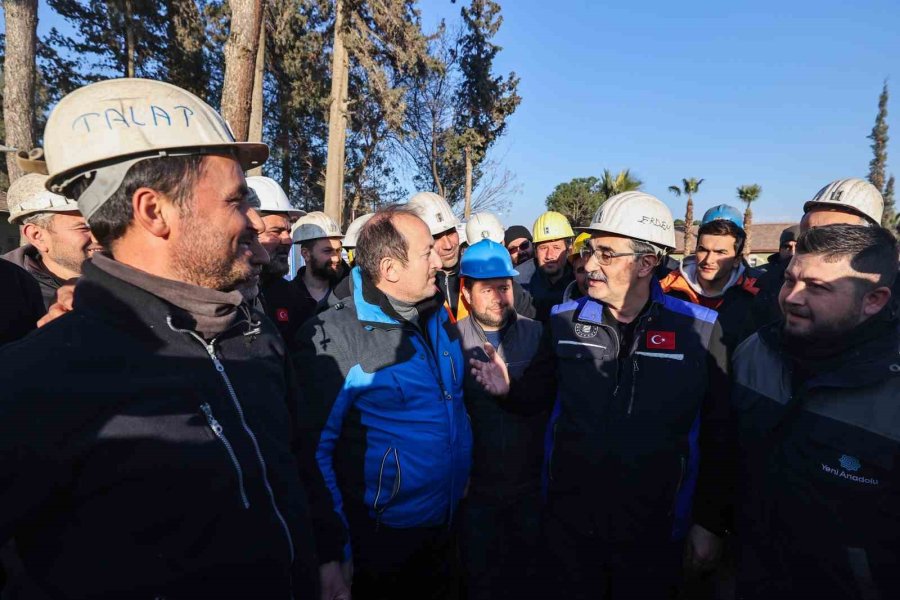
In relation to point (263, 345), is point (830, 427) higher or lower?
lower

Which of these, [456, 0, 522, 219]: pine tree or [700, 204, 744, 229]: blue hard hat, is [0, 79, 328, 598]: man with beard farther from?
[456, 0, 522, 219]: pine tree

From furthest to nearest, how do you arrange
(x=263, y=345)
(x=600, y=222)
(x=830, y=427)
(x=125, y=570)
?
1. (x=600, y=222)
2. (x=830, y=427)
3. (x=263, y=345)
4. (x=125, y=570)

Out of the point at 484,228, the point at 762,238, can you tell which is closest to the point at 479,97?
the point at 484,228

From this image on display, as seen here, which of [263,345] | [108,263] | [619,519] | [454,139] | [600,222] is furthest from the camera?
[454,139]

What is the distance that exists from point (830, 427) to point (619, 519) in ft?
3.39

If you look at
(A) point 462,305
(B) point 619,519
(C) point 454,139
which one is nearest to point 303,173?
(C) point 454,139

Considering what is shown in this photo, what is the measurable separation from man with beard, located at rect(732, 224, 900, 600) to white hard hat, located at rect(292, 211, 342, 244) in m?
4.12

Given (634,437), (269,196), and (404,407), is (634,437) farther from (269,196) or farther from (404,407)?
(269,196)

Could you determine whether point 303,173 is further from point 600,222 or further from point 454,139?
point 600,222

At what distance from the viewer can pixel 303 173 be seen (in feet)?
82.3

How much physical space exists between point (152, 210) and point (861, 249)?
275cm

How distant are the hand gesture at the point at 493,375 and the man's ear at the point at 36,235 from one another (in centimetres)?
262

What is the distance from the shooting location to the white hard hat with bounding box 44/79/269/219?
53.9 inches

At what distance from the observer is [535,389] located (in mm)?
2840
